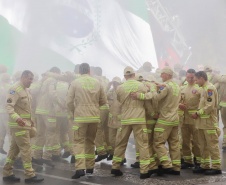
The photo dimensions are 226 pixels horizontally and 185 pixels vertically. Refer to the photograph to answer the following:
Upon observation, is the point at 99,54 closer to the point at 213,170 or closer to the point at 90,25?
the point at 90,25

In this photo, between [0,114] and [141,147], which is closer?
[141,147]

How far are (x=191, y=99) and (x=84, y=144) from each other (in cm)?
222

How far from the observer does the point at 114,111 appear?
8.02 meters

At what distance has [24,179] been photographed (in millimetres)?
6363

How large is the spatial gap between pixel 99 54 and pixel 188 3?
1944cm

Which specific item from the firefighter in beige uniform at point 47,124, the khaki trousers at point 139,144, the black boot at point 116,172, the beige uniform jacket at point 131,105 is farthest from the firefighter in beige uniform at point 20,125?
the beige uniform jacket at point 131,105

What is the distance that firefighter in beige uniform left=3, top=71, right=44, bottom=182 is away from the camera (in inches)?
239

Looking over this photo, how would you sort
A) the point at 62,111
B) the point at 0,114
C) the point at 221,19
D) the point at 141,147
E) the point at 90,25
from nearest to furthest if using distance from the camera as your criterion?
1. the point at 141,147
2. the point at 62,111
3. the point at 0,114
4. the point at 90,25
5. the point at 221,19

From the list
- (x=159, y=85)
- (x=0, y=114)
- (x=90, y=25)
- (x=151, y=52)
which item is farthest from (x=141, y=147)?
(x=151, y=52)

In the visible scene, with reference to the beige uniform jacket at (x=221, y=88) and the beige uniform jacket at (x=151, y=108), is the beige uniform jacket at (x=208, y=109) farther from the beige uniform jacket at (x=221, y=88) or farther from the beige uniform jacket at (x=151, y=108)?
the beige uniform jacket at (x=221, y=88)

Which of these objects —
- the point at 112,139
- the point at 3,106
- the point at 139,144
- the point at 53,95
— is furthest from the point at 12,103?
the point at 3,106

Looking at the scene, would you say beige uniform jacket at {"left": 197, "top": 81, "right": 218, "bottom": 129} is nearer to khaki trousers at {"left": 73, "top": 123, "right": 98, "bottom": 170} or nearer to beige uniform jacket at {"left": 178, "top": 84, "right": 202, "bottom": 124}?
beige uniform jacket at {"left": 178, "top": 84, "right": 202, "bottom": 124}

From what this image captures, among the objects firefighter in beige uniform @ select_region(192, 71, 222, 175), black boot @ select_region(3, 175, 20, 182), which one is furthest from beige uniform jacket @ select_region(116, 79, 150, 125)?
black boot @ select_region(3, 175, 20, 182)

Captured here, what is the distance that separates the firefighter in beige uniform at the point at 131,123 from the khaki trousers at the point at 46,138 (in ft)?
6.57
